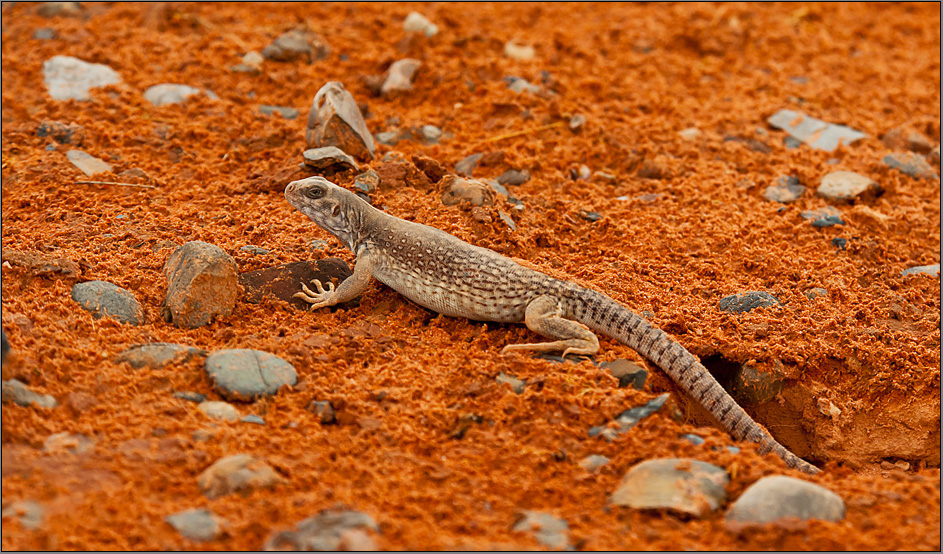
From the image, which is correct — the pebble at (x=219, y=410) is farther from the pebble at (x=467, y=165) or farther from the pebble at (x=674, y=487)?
the pebble at (x=467, y=165)

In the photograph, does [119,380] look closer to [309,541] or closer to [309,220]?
[309,541]

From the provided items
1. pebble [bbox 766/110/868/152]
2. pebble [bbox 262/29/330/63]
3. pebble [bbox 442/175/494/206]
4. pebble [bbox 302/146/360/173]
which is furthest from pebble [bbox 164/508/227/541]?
pebble [bbox 766/110/868/152]

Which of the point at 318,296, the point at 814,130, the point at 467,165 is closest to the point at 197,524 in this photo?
the point at 318,296

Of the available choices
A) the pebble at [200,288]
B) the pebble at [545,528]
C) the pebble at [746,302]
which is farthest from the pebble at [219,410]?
the pebble at [746,302]

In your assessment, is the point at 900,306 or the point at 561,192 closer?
the point at 900,306

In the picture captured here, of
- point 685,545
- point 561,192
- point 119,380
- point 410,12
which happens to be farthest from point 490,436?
point 410,12

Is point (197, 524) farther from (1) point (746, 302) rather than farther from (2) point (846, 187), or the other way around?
(2) point (846, 187)
